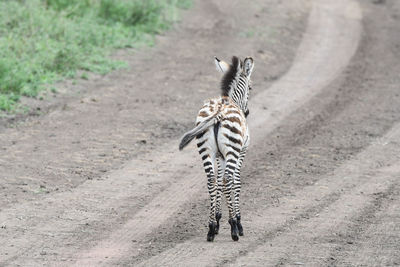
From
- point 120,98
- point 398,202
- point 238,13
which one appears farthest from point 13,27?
point 398,202

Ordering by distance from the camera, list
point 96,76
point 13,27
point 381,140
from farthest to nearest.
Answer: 1. point 13,27
2. point 96,76
3. point 381,140

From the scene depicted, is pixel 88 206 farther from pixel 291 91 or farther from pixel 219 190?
pixel 291 91

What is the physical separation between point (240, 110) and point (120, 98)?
755cm

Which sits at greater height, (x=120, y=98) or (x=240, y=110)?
(x=240, y=110)

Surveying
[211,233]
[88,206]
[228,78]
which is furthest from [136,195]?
[228,78]

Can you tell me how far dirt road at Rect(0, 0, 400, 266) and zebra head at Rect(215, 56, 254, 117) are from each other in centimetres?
169

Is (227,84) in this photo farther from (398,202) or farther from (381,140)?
(381,140)

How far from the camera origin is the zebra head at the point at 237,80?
419 inches

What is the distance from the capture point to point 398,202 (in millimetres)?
11336

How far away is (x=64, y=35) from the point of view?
20.0 meters

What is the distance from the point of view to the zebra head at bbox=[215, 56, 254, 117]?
1063cm

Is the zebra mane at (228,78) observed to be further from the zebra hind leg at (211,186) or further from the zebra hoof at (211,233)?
the zebra hoof at (211,233)

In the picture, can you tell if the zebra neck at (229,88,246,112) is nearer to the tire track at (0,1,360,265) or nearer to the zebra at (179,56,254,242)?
the zebra at (179,56,254,242)

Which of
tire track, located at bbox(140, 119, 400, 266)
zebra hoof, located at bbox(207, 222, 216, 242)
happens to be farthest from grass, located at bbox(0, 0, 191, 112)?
zebra hoof, located at bbox(207, 222, 216, 242)
